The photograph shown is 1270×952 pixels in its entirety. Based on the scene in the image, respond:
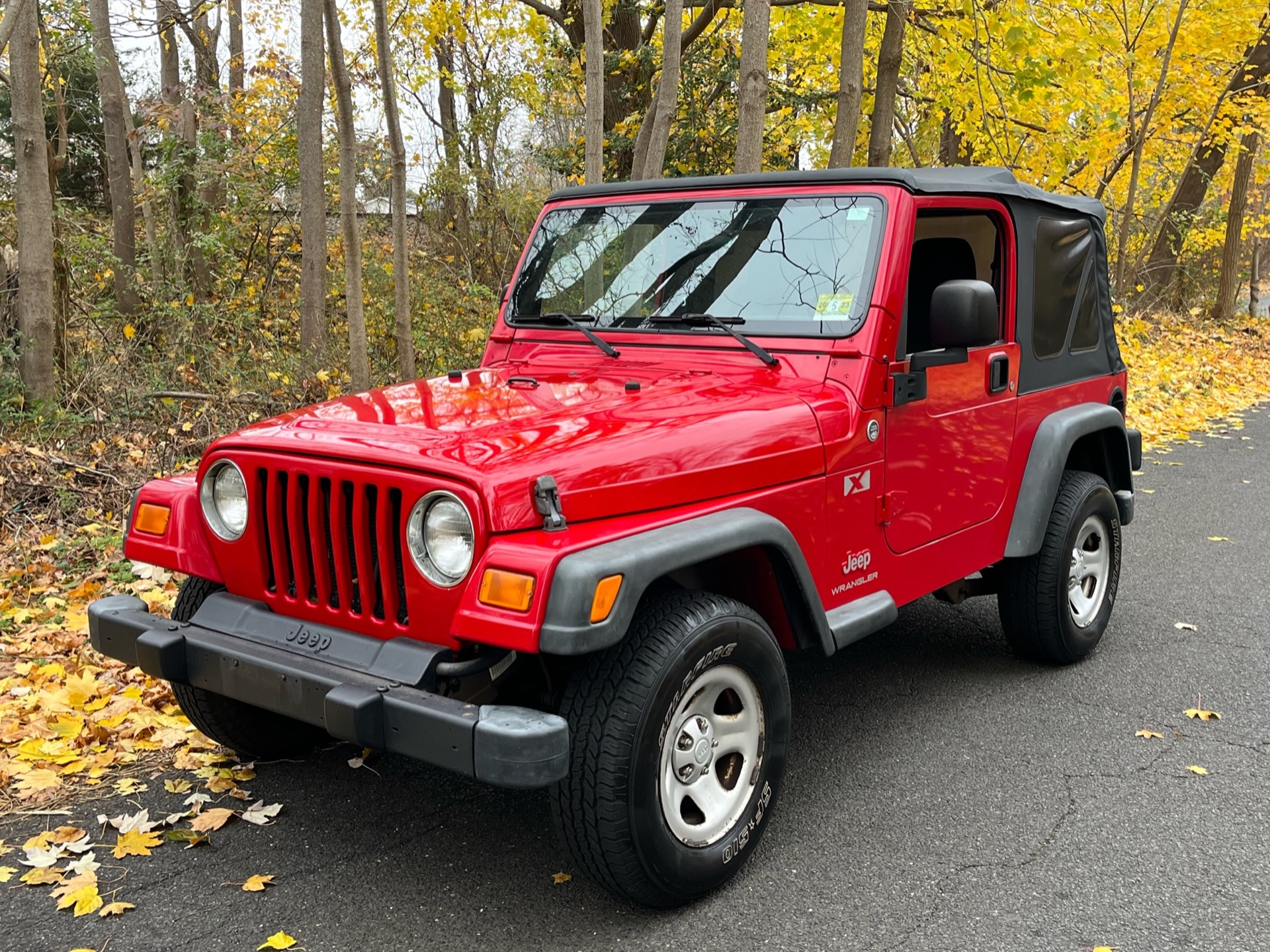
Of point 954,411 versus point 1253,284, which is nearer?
point 954,411


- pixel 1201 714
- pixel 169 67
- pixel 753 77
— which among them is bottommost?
pixel 1201 714

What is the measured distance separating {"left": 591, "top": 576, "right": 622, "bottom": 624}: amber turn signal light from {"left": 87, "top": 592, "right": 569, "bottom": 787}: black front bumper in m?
0.26

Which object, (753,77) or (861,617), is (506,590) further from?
(753,77)

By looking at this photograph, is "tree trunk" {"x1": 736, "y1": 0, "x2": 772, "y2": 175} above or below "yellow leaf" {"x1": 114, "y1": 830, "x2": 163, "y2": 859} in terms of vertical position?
above

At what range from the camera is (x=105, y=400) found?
7.74m

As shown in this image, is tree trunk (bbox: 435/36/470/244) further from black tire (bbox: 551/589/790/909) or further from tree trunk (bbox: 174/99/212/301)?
black tire (bbox: 551/589/790/909)

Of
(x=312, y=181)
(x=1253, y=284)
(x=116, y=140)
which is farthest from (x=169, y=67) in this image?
(x=1253, y=284)

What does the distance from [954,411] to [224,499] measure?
8.14 feet

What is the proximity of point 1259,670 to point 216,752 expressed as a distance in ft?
14.1

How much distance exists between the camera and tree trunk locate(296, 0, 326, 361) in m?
9.55

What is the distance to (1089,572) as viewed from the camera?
4863 mm

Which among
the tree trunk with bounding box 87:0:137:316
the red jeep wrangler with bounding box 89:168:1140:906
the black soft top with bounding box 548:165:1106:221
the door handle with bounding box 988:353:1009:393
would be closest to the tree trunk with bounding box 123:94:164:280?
the tree trunk with bounding box 87:0:137:316

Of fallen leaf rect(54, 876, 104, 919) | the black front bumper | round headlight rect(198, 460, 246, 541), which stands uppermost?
round headlight rect(198, 460, 246, 541)

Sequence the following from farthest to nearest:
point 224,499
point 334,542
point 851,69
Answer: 1. point 851,69
2. point 224,499
3. point 334,542
